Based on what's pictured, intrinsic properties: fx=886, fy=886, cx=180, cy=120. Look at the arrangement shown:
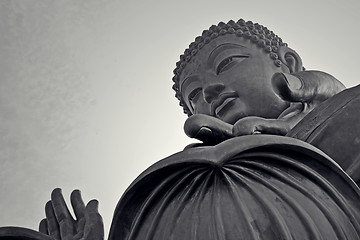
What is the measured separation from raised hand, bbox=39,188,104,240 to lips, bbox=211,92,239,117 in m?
0.42

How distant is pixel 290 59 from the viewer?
104 inches

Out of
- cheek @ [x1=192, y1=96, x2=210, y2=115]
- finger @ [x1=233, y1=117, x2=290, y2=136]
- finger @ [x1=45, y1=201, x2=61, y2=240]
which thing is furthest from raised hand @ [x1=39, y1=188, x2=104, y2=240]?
finger @ [x1=233, y1=117, x2=290, y2=136]

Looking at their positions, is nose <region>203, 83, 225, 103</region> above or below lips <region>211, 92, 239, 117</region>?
above

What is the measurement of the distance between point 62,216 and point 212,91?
21.8 inches

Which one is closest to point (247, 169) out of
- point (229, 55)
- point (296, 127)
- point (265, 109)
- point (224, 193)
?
point (224, 193)

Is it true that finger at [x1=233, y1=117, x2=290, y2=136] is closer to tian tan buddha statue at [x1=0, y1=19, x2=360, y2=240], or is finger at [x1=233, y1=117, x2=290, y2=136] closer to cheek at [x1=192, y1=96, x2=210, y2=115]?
tian tan buddha statue at [x1=0, y1=19, x2=360, y2=240]

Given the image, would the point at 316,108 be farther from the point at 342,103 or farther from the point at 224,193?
the point at 224,193

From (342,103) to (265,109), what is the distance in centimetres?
30

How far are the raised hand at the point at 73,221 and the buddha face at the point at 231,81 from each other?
1.42 ft

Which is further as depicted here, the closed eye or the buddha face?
the closed eye

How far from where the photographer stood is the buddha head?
96.3 inches

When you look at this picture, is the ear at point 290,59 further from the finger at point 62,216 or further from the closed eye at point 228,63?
the finger at point 62,216

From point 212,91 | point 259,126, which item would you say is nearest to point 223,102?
point 212,91

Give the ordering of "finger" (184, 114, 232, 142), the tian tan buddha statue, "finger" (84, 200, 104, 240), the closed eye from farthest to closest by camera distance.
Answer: the closed eye → "finger" (84, 200, 104, 240) → "finger" (184, 114, 232, 142) → the tian tan buddha statue
